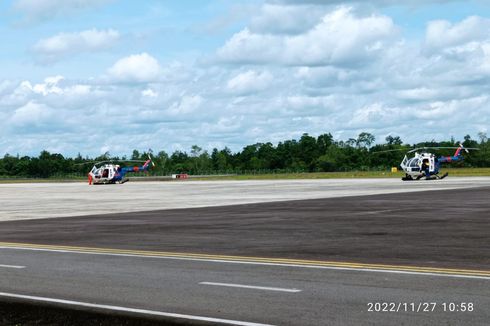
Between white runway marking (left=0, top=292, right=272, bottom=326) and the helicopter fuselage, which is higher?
the helicopter fuselage

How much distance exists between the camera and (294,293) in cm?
1142

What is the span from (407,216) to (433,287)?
53.7 ft

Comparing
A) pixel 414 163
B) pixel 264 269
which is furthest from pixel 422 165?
pixel 264 269

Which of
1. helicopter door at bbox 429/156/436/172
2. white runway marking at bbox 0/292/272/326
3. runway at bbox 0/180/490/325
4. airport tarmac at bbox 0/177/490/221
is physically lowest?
white runway marking at bbox 0/292/272/326

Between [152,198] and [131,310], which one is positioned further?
[152,198]

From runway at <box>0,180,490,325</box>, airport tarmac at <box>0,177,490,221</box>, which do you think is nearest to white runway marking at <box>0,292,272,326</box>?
runway at <box>0,180,490,325</box>

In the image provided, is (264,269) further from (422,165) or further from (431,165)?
(431,165)

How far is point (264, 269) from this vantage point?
14188 millimetres

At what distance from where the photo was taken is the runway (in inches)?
400

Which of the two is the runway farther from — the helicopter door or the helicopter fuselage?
the helicopter door

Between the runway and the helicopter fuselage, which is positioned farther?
the helicopter fuselage

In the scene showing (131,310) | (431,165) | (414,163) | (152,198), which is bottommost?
(131,310)

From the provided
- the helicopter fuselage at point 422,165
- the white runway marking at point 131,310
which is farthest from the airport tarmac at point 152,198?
the white runway marking at point 131,310

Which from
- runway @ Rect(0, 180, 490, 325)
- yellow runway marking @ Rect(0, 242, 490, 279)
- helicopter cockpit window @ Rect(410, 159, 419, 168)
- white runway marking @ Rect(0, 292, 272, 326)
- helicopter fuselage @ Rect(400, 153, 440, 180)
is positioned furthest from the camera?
helicopter cockpit window @ Rect(410, 159, 419, 168)
